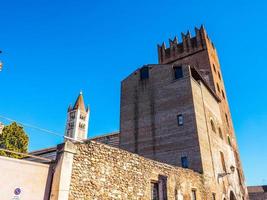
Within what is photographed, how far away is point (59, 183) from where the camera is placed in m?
7.71

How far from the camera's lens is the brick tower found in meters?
17.2

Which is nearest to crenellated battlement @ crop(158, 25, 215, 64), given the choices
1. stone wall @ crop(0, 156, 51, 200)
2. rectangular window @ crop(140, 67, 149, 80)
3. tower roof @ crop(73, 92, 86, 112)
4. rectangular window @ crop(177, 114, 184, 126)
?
rectangular window @ crop(140, 67, 149, 80)

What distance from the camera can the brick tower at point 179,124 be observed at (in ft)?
56.5

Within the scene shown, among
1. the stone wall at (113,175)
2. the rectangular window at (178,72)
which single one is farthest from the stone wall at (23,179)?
the rectangular window at (178,72)

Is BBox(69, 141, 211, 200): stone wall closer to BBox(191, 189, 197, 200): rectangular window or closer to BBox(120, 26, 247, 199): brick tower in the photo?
BBox(191, 189, 197, 200): rectangular window

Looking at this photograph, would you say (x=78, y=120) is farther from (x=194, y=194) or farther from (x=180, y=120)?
(x=194, y=194)

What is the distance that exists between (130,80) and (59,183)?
624 inches

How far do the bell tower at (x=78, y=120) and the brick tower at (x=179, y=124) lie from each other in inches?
1929

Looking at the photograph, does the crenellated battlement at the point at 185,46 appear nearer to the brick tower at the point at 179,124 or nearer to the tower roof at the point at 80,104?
the brick tower at the point at 179,124

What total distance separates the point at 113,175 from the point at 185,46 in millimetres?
26492

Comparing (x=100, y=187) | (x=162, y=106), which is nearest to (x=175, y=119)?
(x=162, y=106)

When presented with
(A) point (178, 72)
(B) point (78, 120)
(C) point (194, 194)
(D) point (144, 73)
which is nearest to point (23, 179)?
(C) point (194, 194)

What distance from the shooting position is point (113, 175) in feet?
31.6

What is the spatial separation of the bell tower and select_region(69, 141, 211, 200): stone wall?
2280 inches
